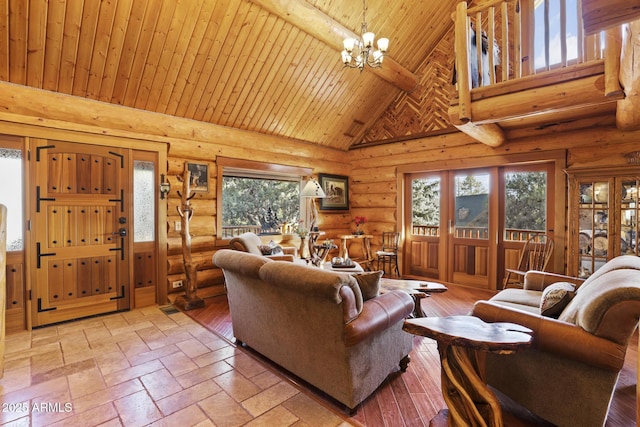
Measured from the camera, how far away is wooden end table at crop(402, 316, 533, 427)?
1.48 meters

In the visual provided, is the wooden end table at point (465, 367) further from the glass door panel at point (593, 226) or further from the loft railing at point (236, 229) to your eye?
the loft railing at point (236, 229)

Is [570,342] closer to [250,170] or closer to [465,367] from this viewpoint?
[465,367]

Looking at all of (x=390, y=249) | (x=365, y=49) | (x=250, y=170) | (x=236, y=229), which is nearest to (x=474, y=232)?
(x=390, y=249)

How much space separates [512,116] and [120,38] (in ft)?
13.9

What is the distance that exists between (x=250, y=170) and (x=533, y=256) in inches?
186

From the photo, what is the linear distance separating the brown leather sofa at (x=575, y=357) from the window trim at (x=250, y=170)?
3921mm

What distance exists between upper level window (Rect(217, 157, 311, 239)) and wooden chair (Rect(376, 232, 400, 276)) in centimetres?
176

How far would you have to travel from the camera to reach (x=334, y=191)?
21.3 feet

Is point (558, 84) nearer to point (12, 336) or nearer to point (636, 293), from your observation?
point (636, 293)

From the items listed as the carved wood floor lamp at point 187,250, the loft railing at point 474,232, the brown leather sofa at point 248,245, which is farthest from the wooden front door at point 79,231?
the loft railing at point 474,232

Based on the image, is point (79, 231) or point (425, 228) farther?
point (425, 228)

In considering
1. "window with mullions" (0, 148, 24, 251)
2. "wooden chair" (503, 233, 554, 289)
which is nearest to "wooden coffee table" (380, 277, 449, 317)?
"wooden chair" (503, 233, 554, 289)

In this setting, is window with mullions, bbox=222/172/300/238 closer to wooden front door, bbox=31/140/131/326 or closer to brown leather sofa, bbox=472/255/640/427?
wooden front door, bbox=31/140/131/326

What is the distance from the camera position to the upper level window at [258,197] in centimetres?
507
